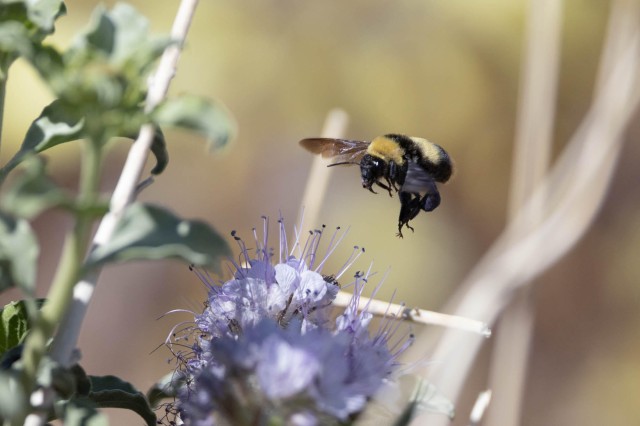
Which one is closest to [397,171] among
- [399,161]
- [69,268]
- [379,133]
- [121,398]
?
[399,161]

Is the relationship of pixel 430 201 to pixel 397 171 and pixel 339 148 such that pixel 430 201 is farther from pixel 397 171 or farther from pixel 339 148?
pixel 339 148

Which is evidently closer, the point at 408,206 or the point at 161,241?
the point at 161,241

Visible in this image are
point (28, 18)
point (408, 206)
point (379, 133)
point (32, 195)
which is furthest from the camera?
point (379, 133)

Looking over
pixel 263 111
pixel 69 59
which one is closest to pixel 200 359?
pixel 69 59

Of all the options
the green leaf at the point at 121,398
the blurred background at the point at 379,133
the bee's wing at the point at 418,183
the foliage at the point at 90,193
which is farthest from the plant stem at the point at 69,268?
the blurred background at the point at 379,133

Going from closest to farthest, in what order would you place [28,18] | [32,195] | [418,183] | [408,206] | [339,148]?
[32,195] → [28,18] → [418,183] → [408,206] → [339,148]

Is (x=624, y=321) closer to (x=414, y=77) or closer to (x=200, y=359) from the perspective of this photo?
(x=414, y=77)

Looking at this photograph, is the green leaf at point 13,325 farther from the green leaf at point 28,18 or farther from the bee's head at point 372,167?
the bee's head at point 372,167
